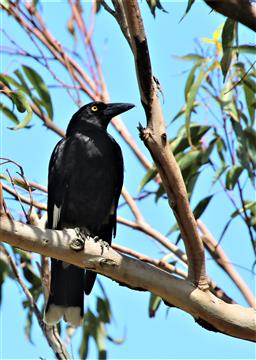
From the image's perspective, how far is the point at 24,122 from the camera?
3783mm

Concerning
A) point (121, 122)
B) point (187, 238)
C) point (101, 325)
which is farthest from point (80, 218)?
point (187, 238)

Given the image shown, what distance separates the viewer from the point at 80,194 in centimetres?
465

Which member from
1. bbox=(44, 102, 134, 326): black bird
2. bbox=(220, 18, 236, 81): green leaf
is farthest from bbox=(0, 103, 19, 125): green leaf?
bbox=(220, 18, 236, 81): green leaf

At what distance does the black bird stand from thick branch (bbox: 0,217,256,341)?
55.8 inches

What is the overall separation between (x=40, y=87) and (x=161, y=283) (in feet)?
7.72

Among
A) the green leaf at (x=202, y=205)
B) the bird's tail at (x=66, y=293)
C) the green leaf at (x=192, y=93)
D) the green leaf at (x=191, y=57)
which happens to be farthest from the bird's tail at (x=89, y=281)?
the green leaf at (x=191, y=57)

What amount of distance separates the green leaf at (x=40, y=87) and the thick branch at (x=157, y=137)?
7.23ft

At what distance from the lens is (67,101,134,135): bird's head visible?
5.04 m

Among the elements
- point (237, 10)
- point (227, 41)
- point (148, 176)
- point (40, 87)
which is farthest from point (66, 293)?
point (237, 10)

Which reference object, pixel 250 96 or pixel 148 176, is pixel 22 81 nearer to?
pixel 148 176

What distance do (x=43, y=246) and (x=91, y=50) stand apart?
3.26m

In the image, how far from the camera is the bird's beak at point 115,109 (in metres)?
4.89

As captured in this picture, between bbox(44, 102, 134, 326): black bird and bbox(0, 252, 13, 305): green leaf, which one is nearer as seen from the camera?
bbox(44, 102, 134, 326): black bird

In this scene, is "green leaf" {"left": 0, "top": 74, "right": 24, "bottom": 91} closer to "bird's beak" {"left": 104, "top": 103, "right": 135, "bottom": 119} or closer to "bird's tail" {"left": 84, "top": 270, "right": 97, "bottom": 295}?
"bird's beak" {"left": 104, "top": 103, "right": 135, "bottom": 119}
